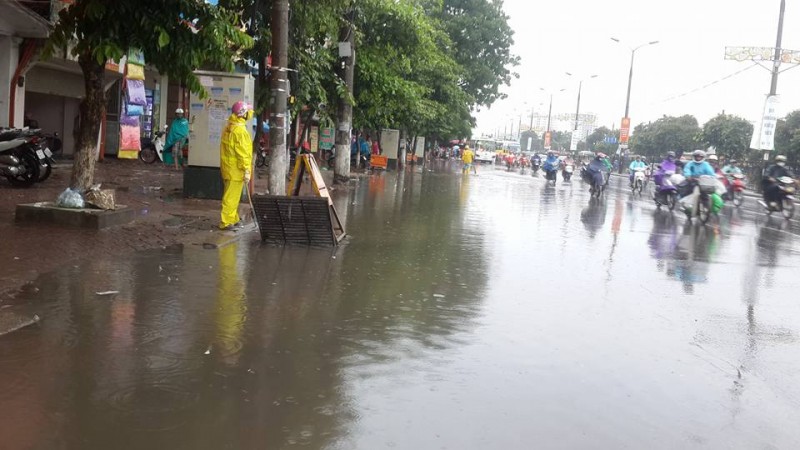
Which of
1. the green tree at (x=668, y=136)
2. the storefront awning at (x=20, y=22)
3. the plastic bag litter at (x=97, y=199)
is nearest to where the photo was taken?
the plastic bag litter at (x=97, y=199)

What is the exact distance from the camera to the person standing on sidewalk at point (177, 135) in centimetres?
1712

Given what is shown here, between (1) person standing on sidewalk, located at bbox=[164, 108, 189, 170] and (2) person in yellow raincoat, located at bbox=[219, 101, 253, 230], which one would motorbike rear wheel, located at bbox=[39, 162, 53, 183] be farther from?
(2) person in yellow raincoat, located at bbox=[219, 101, 253, 230]

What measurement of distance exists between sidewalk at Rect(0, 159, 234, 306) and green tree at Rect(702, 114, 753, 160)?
44134 millimetres

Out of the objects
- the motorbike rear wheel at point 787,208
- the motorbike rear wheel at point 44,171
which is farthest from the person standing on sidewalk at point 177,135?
the motorbike rear wheel at point 787,208

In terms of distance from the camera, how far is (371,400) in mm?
4203

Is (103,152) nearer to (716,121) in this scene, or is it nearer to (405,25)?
(405,25)

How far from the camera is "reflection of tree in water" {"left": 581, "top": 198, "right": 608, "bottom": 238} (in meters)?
14.4

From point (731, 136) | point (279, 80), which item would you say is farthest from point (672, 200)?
point (731, 136)

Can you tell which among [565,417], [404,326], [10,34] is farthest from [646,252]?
[10,34]

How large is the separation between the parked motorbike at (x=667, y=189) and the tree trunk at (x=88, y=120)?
50.0ft

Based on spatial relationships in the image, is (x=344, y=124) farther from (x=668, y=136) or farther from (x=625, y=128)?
(x=668, y=136)

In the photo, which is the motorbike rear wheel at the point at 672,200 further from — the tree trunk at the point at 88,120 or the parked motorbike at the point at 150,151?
the tree trunk at the point at 88,120

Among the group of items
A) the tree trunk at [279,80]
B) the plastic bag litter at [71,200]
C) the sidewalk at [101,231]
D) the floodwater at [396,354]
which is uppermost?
the tree trunk at [279,80]

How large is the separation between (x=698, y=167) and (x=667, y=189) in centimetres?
264
